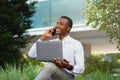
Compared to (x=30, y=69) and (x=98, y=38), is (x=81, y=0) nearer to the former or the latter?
(x=98, y=38)

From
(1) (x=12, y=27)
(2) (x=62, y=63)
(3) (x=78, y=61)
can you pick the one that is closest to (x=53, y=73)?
(2) (x=62, y=63)

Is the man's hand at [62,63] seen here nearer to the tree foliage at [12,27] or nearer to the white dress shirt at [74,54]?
the white dress shirt at [74,54]

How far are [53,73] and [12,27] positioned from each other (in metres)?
9.73

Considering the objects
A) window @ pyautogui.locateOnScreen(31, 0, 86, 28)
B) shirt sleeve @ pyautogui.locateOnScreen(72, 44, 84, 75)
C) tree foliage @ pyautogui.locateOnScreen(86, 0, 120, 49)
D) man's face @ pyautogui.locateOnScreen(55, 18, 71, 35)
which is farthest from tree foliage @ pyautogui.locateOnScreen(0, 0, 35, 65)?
shirt sleeve @ pyautogui.locateOnScreen(72, 44, 84, 75)

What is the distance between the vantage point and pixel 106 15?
10133mm

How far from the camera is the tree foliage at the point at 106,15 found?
9.95 metres

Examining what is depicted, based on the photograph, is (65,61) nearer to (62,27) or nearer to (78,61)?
(78,61)

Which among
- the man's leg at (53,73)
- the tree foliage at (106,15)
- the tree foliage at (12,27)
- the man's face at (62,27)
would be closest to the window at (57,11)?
the tree foliage at (12,27)

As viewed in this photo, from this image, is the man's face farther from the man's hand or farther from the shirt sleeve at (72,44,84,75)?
the man's hand

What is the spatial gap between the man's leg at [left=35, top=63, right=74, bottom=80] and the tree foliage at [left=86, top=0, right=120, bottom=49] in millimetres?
5874

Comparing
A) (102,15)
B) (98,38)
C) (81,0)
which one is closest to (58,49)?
(102,15)

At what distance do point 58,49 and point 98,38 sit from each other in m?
17.3

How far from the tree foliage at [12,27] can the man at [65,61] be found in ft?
28.6

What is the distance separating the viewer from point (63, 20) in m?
4.24
